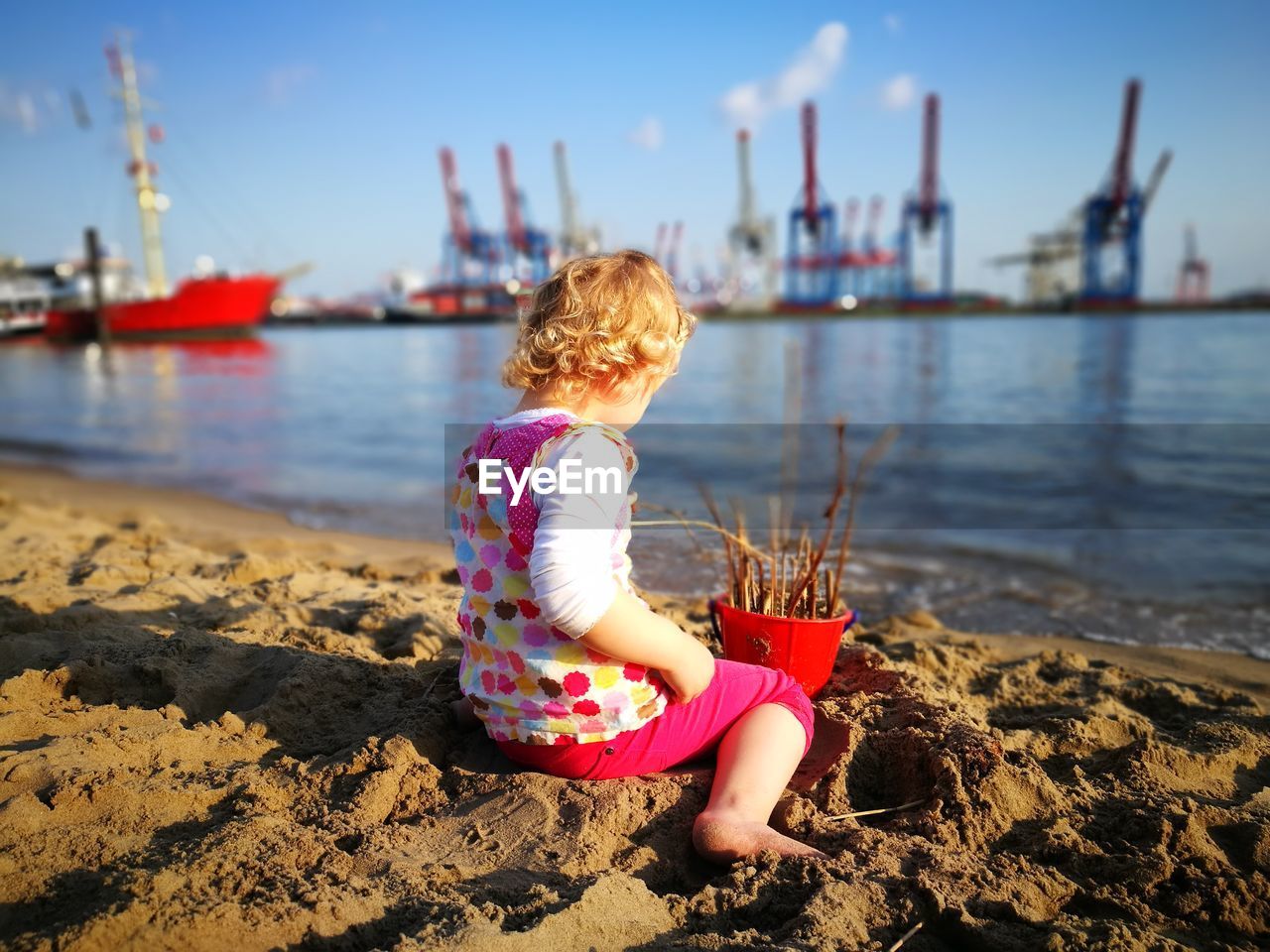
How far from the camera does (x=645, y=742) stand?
158 centimetres

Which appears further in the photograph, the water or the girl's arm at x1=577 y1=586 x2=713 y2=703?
the water

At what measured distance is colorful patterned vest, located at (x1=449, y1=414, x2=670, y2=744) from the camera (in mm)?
1421

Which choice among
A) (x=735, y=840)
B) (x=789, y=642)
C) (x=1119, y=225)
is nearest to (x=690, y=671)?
(x=735, y=840)

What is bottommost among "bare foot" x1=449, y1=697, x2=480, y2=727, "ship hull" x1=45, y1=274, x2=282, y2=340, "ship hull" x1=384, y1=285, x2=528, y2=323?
"bare foot" x1=449, y1=697, x2=480, y2=727

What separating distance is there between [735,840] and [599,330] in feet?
2.82

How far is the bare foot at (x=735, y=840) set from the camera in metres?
1.38

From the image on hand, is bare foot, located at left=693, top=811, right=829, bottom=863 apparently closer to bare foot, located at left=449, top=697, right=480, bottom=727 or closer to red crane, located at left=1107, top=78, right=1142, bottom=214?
bare foot, located at left=449, top=697, right=480, bottom=727

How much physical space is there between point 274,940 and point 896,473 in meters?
6.04

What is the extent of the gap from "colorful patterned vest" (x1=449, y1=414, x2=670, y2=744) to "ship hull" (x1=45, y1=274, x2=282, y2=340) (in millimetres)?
29395

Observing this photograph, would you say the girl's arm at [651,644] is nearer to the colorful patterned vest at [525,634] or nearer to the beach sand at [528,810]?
the colorful patterned vest at [525,634]

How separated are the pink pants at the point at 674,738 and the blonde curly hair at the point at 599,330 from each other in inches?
22.9

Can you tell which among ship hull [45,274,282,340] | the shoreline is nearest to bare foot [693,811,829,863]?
the shoreline

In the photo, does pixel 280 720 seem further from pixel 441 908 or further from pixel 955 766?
pixel 955 766

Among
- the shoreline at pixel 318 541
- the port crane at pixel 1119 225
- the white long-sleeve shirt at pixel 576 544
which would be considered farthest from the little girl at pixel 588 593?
the port crane at pixel 1119 225
